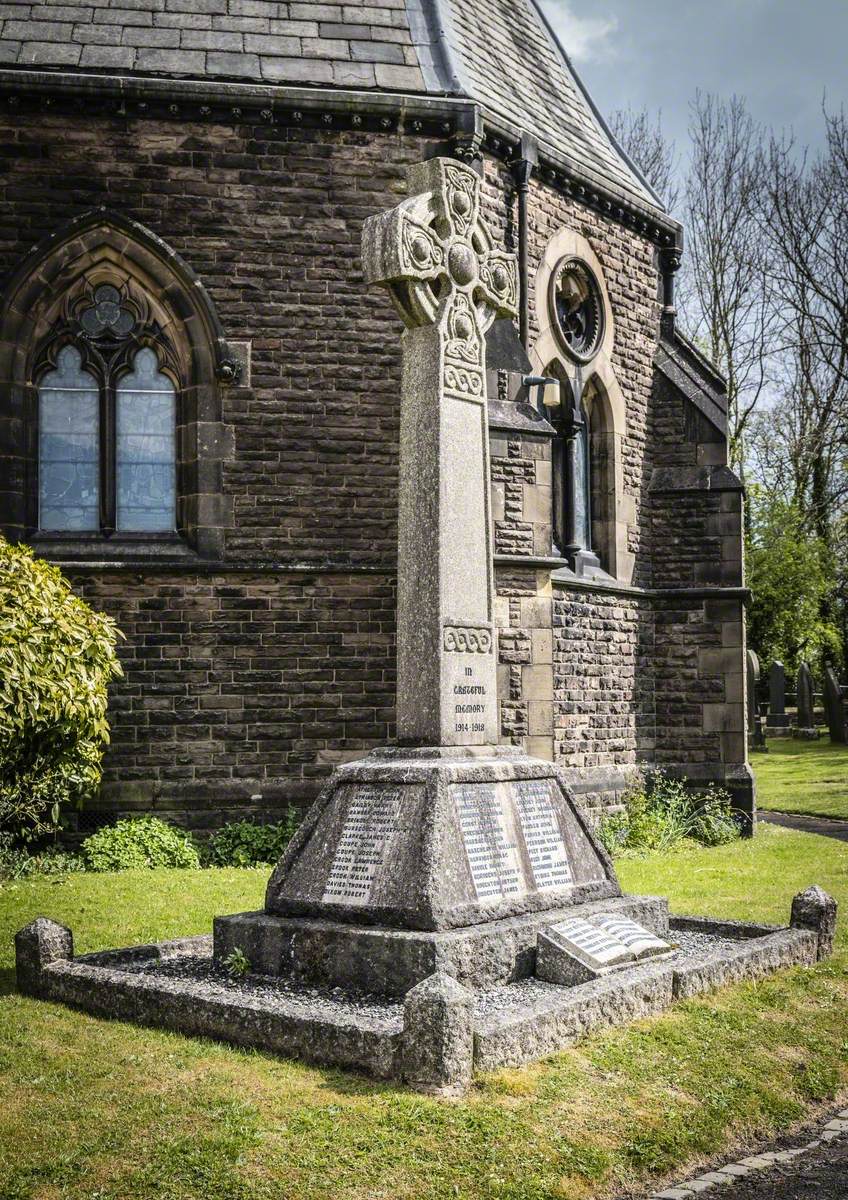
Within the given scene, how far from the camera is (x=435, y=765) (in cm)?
689

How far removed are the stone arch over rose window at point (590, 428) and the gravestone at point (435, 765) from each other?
328 inches

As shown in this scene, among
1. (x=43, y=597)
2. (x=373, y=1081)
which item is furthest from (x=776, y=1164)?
(x=43, y=597)

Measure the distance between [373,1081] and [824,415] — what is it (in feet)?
104

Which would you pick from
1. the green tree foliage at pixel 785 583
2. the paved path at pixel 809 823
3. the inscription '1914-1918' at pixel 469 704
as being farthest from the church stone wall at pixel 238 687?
the green tree foliage at pixel 785 583

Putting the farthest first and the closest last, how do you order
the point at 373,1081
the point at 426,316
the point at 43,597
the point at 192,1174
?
1. the point at 43,597
2. the point at 426,316
3. the point at 373,1081
4. the point at 192,1174

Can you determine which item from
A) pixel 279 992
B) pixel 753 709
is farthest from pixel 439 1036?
pixel 753 709

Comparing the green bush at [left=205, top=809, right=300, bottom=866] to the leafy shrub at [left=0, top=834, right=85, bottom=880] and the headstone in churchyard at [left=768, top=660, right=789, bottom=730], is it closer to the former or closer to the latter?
the leafy shrub at [left=0, top=834, right=85, bottom=880]

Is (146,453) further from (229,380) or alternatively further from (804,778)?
(804,778)

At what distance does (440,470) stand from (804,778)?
1761 centimetres

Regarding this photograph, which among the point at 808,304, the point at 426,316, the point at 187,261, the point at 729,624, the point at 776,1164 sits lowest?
the point at 776,1164

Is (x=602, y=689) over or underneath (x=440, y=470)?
underneath

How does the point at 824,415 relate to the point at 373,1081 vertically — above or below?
above

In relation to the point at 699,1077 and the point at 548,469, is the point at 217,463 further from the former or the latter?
the point at 699,1077

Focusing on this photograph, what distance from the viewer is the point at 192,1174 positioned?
468cm
